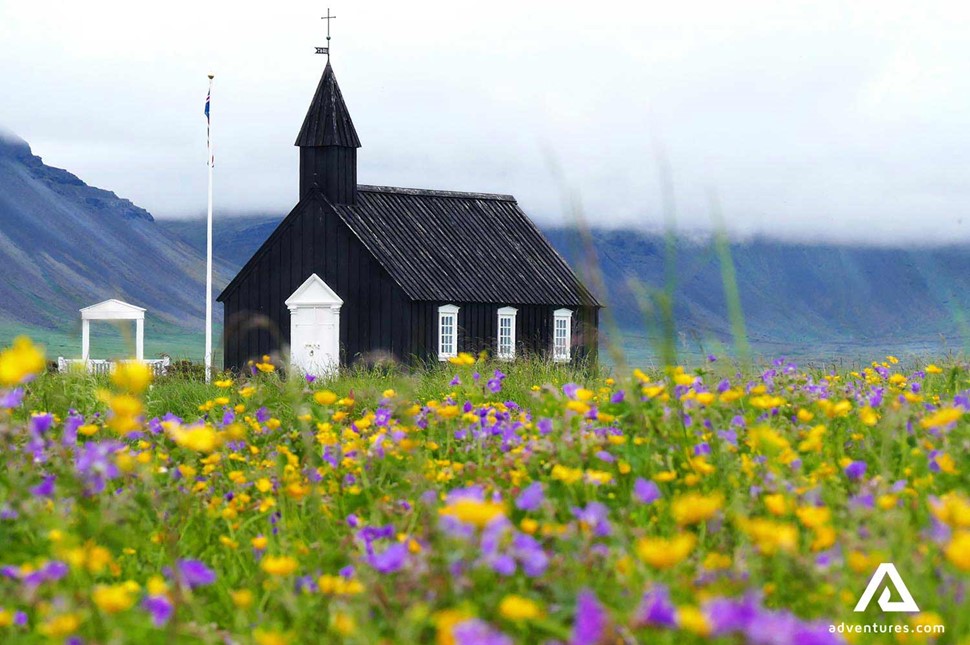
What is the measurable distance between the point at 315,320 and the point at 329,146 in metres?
4.39

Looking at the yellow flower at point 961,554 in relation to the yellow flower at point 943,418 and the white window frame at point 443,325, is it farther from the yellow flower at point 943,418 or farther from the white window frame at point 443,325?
the white window frame at point 443,325

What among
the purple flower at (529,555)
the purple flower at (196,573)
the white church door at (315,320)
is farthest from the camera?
the white church door at (315,320)

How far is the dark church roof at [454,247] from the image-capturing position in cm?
2906

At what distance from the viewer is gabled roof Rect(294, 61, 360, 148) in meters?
30.9

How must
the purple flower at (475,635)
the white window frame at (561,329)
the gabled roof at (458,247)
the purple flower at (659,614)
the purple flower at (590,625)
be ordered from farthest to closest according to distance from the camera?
the white window frame at (561,329) → the gabled roof at (458,247) → the purple flower at (659,614) → the purple flower at (590,625) → the purple flower at (475,635)

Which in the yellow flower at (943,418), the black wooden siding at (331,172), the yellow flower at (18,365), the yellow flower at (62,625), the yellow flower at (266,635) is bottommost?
the yellow flower at (266,635)

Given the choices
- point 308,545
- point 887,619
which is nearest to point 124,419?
point 308,545

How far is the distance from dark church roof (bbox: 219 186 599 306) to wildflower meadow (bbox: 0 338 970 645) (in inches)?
847

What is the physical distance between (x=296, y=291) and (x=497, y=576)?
27472 millimetres

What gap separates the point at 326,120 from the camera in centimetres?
3094

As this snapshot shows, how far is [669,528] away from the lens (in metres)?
4.65

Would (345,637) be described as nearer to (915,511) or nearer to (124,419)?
(124,419)

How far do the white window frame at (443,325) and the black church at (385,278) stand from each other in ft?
0.09

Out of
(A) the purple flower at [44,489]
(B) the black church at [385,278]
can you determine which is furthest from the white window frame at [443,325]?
(A) the purple flower at [44,489]
